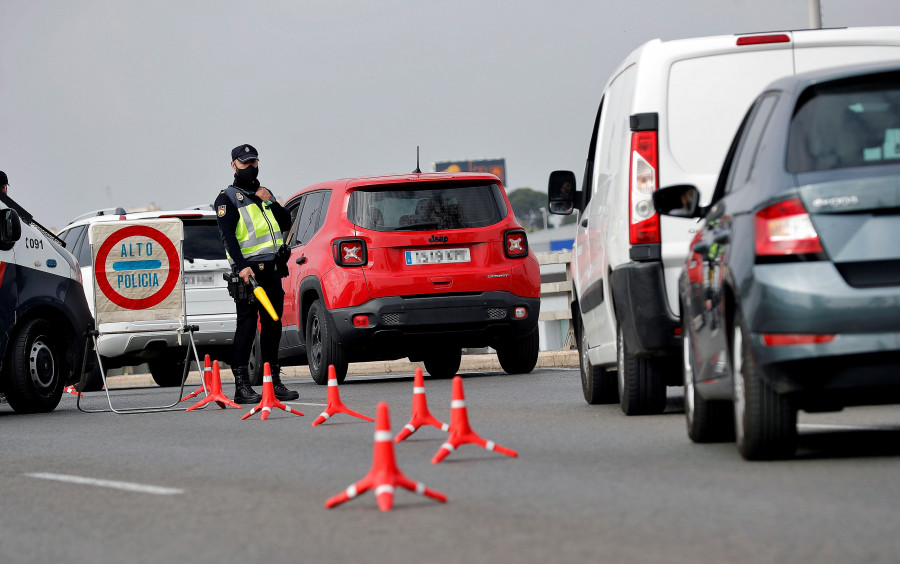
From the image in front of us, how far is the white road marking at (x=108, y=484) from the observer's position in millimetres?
7746

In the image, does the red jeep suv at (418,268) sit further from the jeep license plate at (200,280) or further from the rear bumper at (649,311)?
the rear bumper at (649,311)

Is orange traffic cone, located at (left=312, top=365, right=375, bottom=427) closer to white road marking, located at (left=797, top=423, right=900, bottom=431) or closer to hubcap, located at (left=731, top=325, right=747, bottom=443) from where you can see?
white road marking, located at (left=797, top=423, right=900, bottom=431)

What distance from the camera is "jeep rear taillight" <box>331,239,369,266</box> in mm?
15516

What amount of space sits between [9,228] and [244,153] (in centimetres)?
213

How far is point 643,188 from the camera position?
31.8 ft

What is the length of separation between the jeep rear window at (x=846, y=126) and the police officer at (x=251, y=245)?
7059mm

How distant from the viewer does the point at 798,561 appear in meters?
5.11

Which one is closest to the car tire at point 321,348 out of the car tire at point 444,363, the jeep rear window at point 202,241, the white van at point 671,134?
the car tire at point 444,363

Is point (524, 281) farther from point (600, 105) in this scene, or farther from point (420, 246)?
point (600, 105)

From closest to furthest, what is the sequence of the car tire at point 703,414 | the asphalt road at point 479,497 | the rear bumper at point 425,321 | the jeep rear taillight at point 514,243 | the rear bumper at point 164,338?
the asphalt road at point 479,497 → the car tire at point 703,414 → the rear bumper at point 425,321 → the jeep rear taillight at point 514,243 → the rear bumper at point 164,338

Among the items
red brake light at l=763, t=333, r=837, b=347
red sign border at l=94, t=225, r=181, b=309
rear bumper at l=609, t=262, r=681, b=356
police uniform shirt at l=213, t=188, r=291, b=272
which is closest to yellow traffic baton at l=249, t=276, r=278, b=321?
police uniform shirt at l=213, t=188, r=291, b=272

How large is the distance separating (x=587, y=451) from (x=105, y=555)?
3.27 meters

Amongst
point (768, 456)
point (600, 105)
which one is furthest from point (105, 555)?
point (600, 105)

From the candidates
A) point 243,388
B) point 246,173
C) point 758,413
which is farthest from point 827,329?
point 243,388
